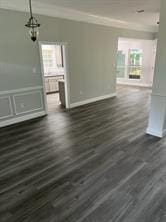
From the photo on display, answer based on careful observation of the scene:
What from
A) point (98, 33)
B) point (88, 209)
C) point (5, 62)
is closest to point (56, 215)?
point (88, 209)

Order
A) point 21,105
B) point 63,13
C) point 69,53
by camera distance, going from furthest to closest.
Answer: point 69,53, point 63,13, point 21,105

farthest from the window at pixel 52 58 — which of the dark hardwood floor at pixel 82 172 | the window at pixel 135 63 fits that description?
the dark hardwood floor at pixel 82 172

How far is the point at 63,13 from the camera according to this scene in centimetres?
485

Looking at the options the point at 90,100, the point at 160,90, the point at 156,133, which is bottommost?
the point at 156,133

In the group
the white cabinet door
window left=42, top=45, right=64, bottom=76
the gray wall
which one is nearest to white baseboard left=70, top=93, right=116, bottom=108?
the gray wall

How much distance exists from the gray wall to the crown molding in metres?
0.12

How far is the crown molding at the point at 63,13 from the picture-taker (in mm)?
3926

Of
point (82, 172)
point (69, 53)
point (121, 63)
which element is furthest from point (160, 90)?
point (121, 63)

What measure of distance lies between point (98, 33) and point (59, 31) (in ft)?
5.59

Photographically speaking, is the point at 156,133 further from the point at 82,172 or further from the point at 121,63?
the point at 121,63

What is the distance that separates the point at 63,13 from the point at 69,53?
112 centimetres

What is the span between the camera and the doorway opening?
8875 millimetres

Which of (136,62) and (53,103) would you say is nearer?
(53,103)

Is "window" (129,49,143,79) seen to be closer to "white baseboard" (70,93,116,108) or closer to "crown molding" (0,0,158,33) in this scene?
"crown molding" (0,0,158,33)
